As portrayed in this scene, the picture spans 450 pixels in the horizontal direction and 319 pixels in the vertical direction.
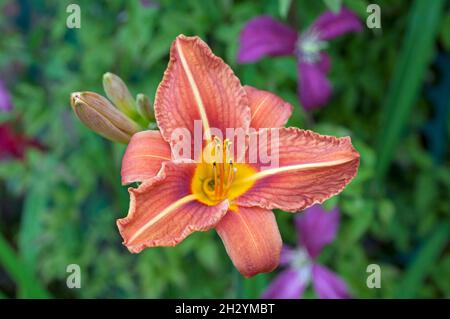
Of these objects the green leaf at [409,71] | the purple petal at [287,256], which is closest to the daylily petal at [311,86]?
the green leaf at [409,71]

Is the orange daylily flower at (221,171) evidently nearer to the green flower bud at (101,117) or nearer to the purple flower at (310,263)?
the green flower bud at (101,117)

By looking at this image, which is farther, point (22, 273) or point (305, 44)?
point (305, 44)

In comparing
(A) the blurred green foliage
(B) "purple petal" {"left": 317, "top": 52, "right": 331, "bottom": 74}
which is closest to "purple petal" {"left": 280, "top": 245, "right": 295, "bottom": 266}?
(A) the blurred green foliage

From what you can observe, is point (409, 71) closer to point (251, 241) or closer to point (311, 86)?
point (311, 86)

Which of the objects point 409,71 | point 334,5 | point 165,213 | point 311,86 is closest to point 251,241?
point 165,213
